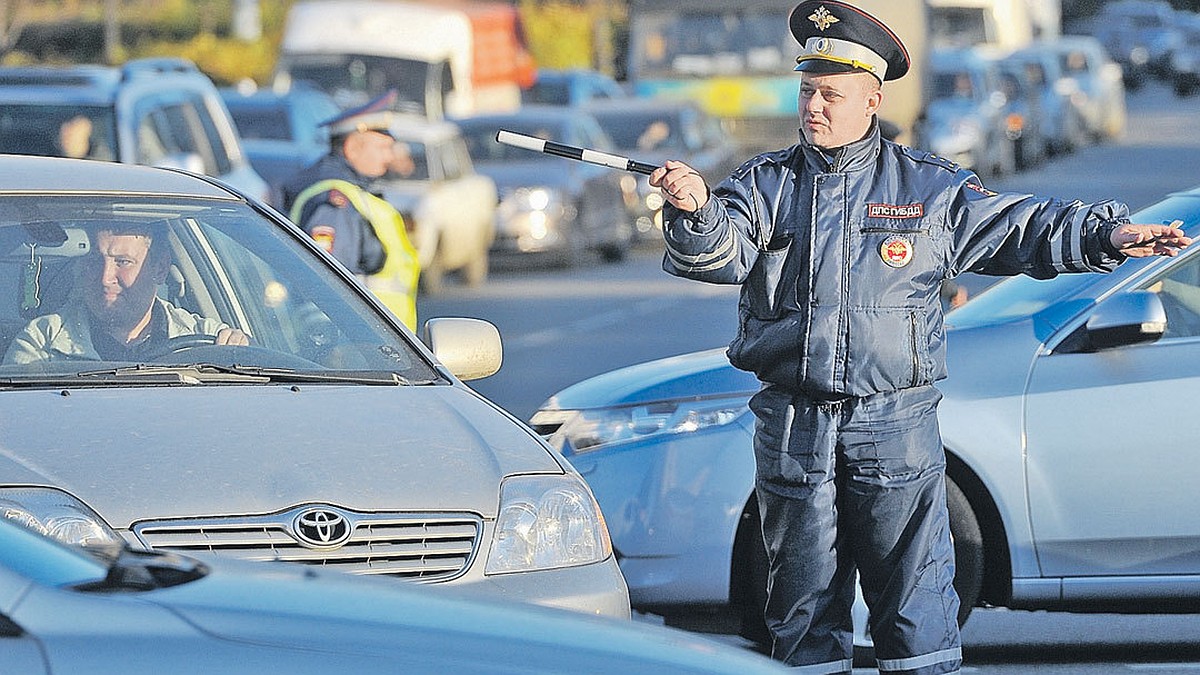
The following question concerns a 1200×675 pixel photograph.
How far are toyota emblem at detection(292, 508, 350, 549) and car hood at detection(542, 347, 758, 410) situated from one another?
210cm

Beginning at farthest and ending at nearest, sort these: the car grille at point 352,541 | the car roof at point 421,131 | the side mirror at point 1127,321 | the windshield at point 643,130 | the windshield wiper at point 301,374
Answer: the windshield at point 643,130, the car roof at point 421,131, the side mirror at point 1127,321, the windshield wiper at point 301,374, the car grille at point 352,541

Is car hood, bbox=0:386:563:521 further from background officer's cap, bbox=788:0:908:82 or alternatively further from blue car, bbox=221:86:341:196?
blue car, bbox=221:86:341:196

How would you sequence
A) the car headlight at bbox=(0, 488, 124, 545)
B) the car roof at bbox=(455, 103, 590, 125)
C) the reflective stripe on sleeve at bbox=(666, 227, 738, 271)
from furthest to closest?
1. the car roof at bbox=(455, 103, 590, 125)
2. the reflective stripe on sleeve at bbox=(666, 227, 738, 271)
3. the car headlight at bbox=(0, 488, 124, 545)

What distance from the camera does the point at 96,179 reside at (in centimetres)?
593

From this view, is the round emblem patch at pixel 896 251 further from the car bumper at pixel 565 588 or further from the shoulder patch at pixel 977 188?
the car bumper at pixel 565 588

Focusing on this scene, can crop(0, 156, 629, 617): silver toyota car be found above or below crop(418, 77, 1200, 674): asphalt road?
above

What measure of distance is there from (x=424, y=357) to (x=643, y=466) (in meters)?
1.18

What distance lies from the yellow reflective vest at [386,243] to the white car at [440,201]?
380 inches

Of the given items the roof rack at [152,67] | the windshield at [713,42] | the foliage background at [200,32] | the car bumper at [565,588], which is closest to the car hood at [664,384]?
the car bumper at [565,588]

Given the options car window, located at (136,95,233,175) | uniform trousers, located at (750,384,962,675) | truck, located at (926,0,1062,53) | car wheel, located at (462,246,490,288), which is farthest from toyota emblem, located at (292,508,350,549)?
truck, located at (926,0,1062,53)

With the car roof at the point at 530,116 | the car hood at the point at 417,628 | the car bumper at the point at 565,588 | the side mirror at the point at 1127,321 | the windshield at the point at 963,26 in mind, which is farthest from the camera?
the windshield at the point at 963,26

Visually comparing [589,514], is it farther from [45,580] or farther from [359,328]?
[45,580]

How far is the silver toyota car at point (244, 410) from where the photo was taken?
4605 millimetres

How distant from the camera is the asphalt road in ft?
23.0
